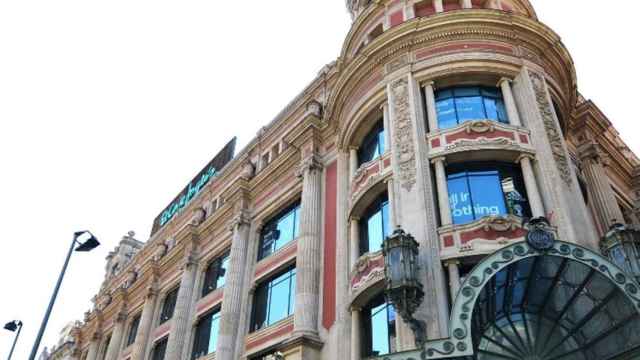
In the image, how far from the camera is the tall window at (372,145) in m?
20.6

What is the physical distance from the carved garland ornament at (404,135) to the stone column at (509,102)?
347 cm

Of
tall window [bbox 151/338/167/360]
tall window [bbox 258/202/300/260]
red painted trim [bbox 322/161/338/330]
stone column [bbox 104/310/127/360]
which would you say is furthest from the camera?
stone column [bbox 104/310/127/360]

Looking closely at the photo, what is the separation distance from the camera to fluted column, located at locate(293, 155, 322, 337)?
1877 cm

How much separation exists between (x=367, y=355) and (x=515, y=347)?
562 centimetres

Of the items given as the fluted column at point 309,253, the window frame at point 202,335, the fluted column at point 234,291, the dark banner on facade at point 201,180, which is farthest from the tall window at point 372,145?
the dark banner on facade at point 201,180

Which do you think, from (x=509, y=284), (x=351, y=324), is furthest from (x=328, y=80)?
(x=509, y=284)

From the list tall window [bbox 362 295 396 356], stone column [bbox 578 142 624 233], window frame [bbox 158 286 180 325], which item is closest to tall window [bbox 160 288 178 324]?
window frame [bbox 158 286 180 325]

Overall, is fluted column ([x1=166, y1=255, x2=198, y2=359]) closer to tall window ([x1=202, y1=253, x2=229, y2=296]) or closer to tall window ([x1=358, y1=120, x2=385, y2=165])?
tall window ([x1=202, y1=253, x2=229, y2=296])

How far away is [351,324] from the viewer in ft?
55.7

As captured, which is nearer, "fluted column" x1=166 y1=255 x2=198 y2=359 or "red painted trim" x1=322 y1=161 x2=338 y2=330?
"red painted trim" x1=322 y1=161 x2=338 y2=330

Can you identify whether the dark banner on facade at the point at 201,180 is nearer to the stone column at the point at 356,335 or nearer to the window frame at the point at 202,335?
the window frame at the point at 202,335

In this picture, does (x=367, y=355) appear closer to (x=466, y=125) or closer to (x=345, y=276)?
(x=345, y=276)

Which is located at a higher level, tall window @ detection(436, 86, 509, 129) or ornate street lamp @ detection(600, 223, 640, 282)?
tall window @ detection(436, 86, 509, 129)

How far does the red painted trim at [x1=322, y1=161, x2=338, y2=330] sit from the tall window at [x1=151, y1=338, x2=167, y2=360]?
15052 mm
